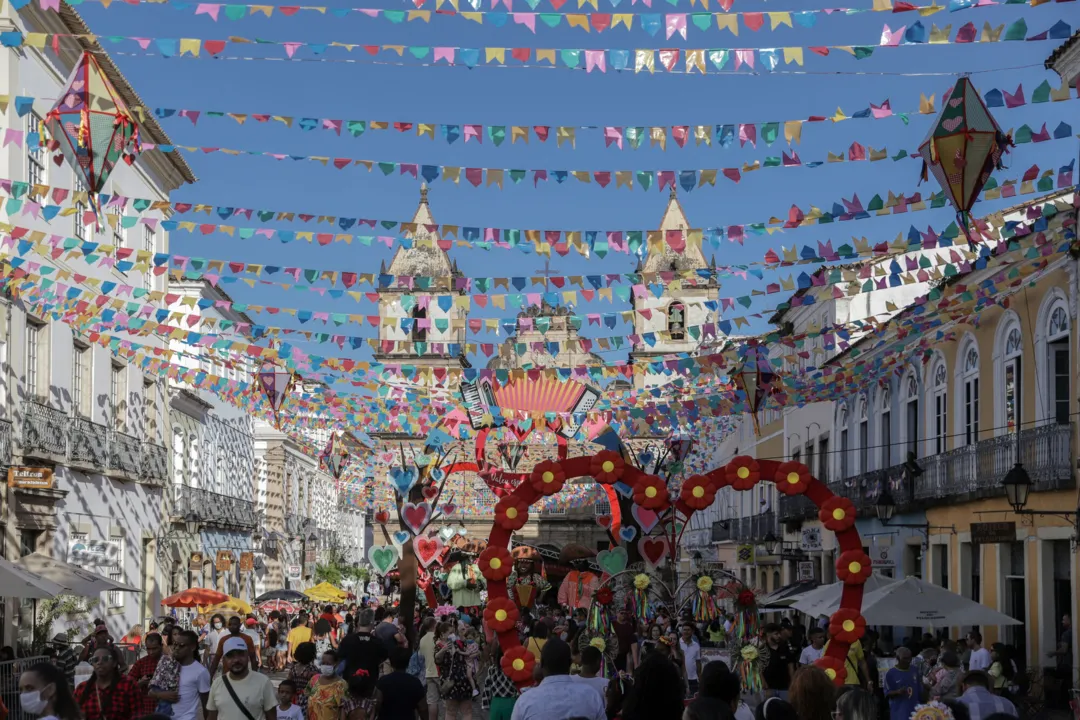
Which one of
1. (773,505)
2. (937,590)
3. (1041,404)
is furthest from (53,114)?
(773,505)

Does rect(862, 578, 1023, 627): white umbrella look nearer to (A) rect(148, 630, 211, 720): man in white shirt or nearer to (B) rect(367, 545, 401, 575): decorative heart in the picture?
(A) rect(148, 630, 211, 720): man in white shirt

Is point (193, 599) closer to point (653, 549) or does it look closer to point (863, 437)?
point (653, 549)

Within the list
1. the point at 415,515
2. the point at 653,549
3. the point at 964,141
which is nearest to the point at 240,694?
the point at 964,141

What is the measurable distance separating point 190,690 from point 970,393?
17228 millimetres

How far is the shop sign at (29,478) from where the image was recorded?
21.9 m

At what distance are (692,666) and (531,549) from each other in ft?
90.3

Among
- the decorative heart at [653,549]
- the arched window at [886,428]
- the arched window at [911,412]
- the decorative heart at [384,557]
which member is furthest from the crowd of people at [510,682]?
the arched window at [886,428]

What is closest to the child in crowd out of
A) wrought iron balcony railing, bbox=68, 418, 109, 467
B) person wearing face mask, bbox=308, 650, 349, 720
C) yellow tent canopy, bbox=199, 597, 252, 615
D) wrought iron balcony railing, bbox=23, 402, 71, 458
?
person wearing face mask, bbox=308, 650, 349, 720

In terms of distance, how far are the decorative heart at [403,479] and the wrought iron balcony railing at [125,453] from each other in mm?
5760

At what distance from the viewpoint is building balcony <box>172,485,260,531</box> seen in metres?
35.7

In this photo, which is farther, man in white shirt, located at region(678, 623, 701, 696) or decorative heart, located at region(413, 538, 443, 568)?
decorative heart, located at region(413, 538, 443, 568)

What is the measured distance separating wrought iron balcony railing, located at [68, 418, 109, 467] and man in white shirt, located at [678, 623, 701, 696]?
1243 cm

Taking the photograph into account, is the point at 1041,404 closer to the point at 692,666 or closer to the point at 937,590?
the point at 937,590

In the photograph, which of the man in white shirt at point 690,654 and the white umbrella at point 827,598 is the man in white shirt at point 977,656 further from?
the man in white shirt at point 690,654
